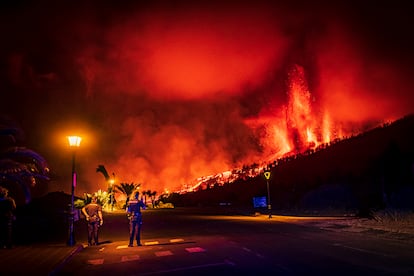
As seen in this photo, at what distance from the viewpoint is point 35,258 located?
11.9 metres

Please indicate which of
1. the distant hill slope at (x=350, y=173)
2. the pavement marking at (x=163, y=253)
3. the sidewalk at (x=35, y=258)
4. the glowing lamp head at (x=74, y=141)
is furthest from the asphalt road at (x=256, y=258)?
the distant hill slope at (x=350, y=173)

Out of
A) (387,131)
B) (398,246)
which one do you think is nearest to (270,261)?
(398,246)

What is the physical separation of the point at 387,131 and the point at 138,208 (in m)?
123

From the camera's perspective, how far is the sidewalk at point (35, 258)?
9820 millimetres

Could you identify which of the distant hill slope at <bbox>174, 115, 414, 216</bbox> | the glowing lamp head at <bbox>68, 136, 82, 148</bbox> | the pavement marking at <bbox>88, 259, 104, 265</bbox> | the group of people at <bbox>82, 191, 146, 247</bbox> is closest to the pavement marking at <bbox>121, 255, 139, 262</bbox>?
the pavement marking at <bbox>88, 259, 104, 265</bbox>

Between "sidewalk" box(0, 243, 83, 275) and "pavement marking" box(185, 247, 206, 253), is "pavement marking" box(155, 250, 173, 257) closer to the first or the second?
"pavement marking" box(185, 247, 206, 253)

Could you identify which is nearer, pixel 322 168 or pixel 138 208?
pixel 138 208

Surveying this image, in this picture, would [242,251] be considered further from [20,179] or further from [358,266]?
[20,179]

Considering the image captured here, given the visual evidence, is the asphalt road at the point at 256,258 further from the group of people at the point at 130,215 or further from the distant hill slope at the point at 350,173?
the distant hill slope at the point at 350,173

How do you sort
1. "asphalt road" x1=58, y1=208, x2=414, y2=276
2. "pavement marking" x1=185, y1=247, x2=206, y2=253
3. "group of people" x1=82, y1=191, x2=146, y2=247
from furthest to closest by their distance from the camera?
1. "group of people" x1=82, y1=191, x2=146, y2=247
2. "pavement marking" x1=185, y1=247, x2=206, y2=253
3. "asphalt road" x1=58, y1=208, x2=414, y2=276

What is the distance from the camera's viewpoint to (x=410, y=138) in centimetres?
10369

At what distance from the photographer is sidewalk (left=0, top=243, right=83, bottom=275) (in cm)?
982

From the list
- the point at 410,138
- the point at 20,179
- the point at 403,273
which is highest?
the point at 410,138

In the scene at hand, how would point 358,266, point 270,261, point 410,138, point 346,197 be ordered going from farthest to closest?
point 410,138 → point 346,197 → point 270,261 → point 358,266
